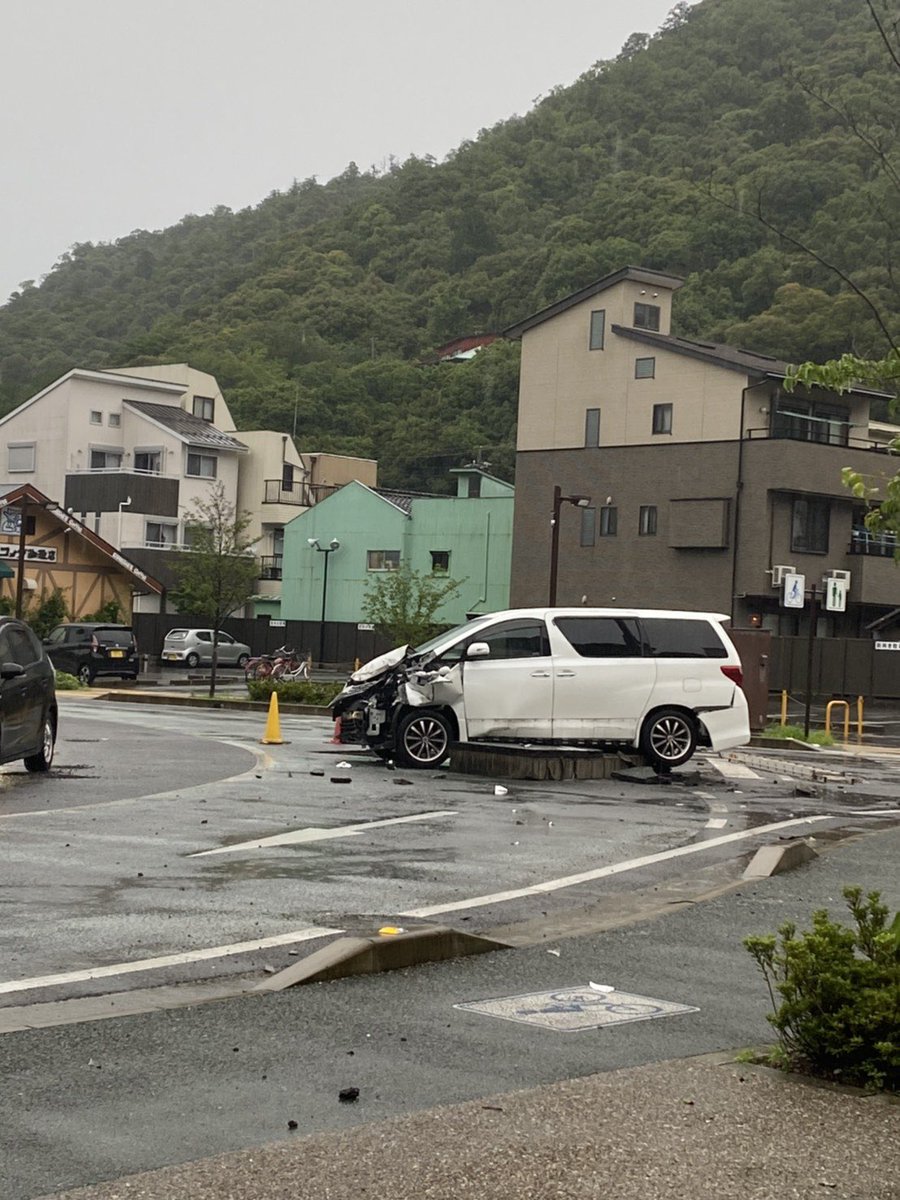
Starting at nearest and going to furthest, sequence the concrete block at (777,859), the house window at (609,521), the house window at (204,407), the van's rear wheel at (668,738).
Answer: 1. the concrete block at (777,859)
2. the van's rear wheel at (668,738)
3. the house window at (609,521)
4. the house window at (204,407)

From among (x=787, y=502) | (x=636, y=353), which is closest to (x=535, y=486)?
(x=636, y=353)

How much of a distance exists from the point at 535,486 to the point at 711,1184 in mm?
59188

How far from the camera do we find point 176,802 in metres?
15.5

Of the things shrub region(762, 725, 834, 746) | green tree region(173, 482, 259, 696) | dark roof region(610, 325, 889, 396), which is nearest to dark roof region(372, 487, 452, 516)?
dark roof region(610, 325, 889, 396)

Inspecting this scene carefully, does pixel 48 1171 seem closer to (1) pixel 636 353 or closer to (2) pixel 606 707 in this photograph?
(2) pixel 606 707

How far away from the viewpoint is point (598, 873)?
11.8m

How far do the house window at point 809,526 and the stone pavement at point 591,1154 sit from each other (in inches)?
2047

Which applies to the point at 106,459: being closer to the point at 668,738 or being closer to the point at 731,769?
the point at 731,769

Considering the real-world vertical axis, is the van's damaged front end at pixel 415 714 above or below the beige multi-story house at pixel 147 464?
below

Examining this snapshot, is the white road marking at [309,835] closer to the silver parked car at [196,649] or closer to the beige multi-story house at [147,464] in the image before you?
the silver parked car at [196,649]

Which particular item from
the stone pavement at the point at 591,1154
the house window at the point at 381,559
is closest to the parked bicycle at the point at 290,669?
the house window at the point at 381,559

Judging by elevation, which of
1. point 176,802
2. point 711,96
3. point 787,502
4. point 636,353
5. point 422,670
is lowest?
point 176,802

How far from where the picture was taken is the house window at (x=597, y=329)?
6169cm

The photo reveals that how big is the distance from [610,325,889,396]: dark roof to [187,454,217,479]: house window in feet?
90.4
